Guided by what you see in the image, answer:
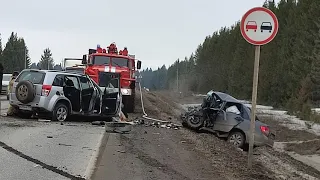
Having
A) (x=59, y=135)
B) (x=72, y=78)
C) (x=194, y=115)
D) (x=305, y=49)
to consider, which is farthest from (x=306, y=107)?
(x=59, y=135)

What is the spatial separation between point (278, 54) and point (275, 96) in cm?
462

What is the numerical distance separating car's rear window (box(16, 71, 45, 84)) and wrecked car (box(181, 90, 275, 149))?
5.09 meters

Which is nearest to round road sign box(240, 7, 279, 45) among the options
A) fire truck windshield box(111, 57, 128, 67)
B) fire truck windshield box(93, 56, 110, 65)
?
fire truck windshield box(111, 57, 128, 67)

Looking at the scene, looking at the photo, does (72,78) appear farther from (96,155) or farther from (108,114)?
(96,155)

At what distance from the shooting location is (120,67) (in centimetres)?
2181

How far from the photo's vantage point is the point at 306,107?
3728 cm

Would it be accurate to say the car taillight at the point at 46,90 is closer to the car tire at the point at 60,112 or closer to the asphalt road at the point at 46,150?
the car tire at the point at 60,112

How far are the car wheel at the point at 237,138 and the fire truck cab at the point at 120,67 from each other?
Answer: 6.43 meters

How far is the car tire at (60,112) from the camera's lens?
16.0 metres

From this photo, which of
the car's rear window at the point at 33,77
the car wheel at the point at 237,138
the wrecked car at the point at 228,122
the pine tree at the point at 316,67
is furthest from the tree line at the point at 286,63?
the car wheel at the point at 237,138

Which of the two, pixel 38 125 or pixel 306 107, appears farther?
pixel 306 107

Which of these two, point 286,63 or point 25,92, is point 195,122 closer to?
point 25,92

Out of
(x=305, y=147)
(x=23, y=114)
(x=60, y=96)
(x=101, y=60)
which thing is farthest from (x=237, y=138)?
(x=101, y=60)

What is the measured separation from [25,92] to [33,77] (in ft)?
2.49
